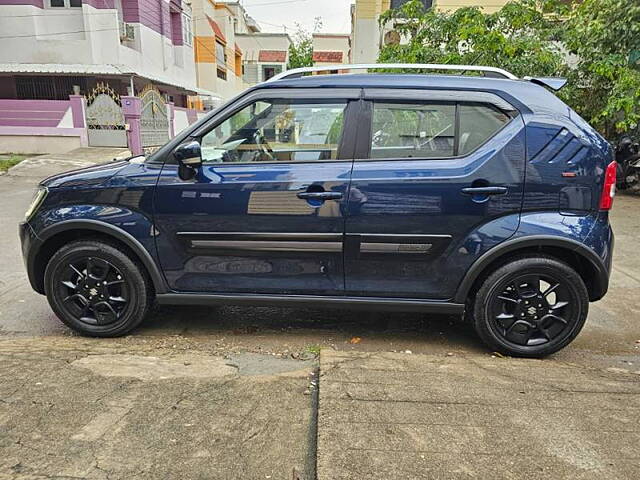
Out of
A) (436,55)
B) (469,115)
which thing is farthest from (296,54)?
(469,115)

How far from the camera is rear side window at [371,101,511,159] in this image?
3414 millimetres

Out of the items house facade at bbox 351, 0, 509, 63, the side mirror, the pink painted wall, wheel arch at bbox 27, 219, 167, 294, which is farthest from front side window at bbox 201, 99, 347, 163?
the pink painted wall

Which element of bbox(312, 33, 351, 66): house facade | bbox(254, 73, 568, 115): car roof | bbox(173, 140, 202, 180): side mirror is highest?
bbox(312, 33, 351, 66): house facade

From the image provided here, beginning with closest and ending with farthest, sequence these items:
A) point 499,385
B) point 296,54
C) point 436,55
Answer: point 499,385 → point 436,55 → point 296,54

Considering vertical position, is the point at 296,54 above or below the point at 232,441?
above

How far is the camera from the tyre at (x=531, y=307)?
11.2 feet

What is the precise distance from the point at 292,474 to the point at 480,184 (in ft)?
7.05

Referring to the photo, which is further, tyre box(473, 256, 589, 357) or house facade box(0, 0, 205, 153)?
house facade box(0, 0, 205, 153)

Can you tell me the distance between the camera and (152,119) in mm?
18812

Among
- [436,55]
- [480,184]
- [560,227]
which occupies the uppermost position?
[436,55]

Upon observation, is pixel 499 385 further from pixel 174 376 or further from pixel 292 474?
pixel 174 376

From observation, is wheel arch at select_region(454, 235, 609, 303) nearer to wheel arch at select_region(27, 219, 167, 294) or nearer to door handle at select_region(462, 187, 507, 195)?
door handle at select_region(462, 187, 507, 195)

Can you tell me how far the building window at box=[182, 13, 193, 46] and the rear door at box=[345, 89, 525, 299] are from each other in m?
27.0

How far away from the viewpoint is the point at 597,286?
350 centimetres
